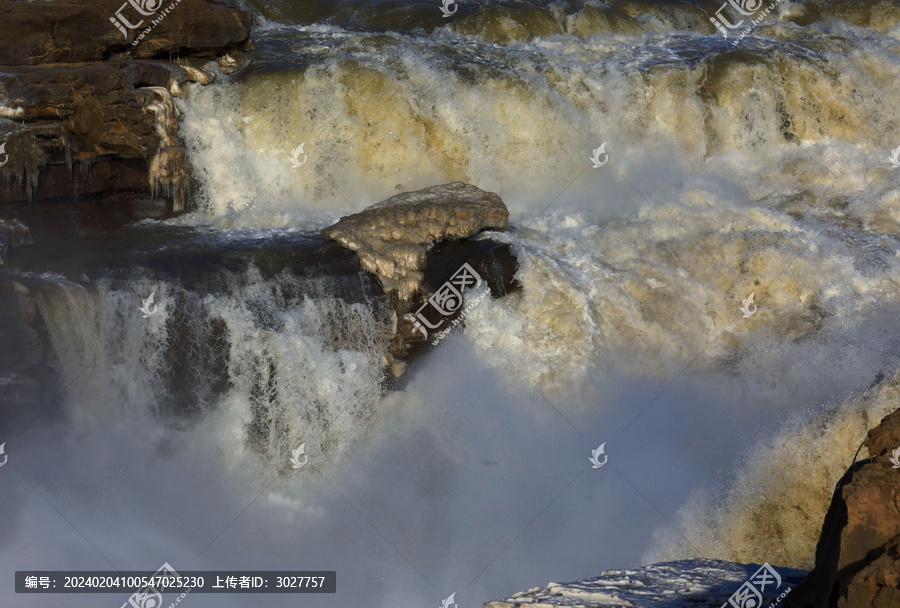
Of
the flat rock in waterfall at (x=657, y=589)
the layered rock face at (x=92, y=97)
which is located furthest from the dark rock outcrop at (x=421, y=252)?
the flat rock in waterfall at (x=657, y=589)

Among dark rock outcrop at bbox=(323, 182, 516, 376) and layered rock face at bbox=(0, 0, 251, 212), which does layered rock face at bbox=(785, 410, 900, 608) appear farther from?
layered rock face at bbox=(0, 0, 251, 212)

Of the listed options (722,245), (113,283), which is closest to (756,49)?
(722,245)

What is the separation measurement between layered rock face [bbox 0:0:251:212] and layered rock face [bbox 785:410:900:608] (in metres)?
8.14

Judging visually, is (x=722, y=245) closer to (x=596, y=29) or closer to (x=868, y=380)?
(x=868, y=380)

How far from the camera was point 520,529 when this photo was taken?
7.70 meters

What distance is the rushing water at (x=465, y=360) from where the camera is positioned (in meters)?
7.56

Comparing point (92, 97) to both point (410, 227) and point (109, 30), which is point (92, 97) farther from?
point (410, 227)

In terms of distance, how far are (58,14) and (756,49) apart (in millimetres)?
9497

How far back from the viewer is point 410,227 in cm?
955

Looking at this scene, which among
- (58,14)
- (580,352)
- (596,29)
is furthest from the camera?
(596,29)

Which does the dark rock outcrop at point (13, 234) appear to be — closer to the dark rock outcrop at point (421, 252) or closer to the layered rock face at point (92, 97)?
the layered rock face at point (92, 97)

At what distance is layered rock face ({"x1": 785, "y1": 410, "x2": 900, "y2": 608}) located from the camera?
142 inches

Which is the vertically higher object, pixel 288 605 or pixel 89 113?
pixel 89 113

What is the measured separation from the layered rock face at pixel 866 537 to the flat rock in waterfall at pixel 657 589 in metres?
1.11
